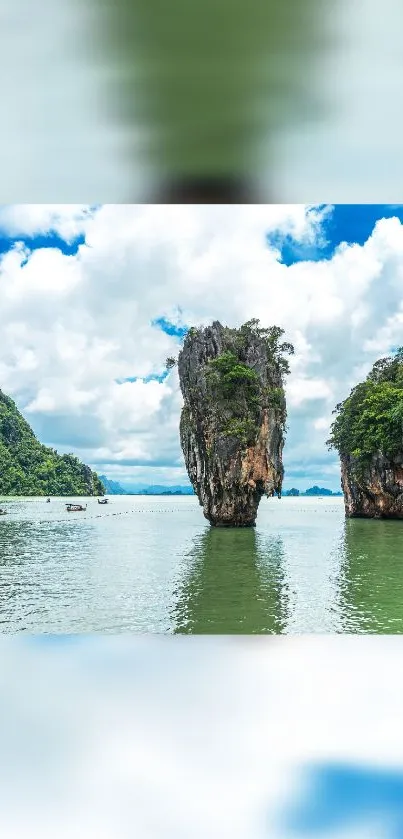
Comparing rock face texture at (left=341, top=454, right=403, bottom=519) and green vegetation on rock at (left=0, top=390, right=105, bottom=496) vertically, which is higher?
green vegetation on rock at (left=0, top=390, right=105, bottom=496)

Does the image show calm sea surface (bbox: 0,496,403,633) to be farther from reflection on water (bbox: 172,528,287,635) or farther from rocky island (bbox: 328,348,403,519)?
rocky island (bbox: 328,348,403,519)

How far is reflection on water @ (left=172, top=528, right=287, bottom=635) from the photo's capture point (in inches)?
202

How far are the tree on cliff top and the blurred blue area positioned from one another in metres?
15.3

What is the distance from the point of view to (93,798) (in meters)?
1.53

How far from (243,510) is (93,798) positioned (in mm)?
13075

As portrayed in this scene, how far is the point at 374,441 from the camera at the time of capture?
17.3 meters

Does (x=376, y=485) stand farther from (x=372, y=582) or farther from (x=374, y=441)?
(x=372, y=582)
